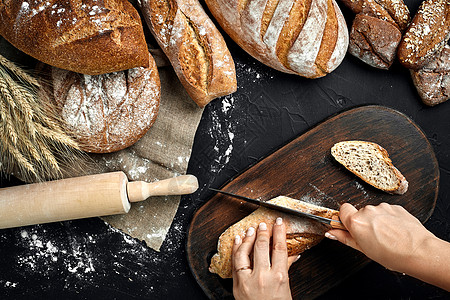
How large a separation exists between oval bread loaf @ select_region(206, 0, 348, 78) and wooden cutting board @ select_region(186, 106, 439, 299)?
38 centimetres

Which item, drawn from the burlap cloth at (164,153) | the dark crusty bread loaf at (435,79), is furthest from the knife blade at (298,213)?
the dark crusty bread loaf at (435,79)

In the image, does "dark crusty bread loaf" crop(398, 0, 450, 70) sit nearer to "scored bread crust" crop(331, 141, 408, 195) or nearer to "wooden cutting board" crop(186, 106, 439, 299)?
"wooden cutting board" crop(186, 106, 439, 299)

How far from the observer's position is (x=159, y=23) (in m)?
1.89

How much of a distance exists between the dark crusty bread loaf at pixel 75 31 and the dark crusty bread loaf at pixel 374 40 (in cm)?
119

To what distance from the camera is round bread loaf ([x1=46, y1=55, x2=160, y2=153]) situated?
6.07 feet

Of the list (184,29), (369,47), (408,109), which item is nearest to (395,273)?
(408,109)

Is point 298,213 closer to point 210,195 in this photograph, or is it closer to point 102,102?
point 210,195

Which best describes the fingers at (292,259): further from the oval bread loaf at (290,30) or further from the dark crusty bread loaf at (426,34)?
the dark crusty bread loaf at (426,34)

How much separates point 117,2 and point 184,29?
1.13ft

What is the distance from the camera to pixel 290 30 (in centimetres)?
194

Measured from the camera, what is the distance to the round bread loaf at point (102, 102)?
1850 mm

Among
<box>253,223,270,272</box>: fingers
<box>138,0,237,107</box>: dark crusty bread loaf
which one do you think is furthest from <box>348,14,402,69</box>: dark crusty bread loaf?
<box>253,223,270,272</box>: fingers

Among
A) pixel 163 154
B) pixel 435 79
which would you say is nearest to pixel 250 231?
pixel 163 154

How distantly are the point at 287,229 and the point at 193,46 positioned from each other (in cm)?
106
